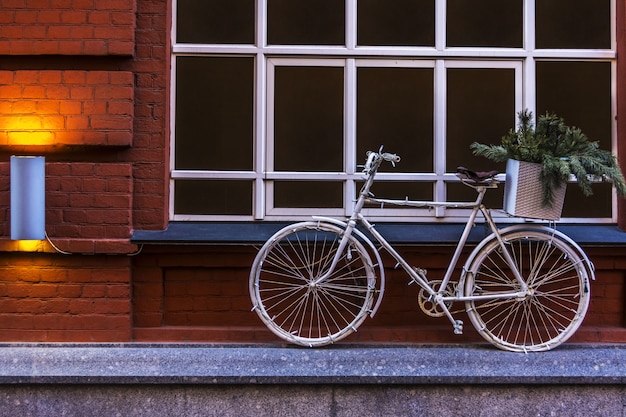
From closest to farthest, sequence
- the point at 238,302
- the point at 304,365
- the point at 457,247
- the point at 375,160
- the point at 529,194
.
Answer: the point at 304,365
the point at 529,194
the point at 375,160
the point at 457,247
the point at 238,302

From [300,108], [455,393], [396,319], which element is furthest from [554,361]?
[300,108]

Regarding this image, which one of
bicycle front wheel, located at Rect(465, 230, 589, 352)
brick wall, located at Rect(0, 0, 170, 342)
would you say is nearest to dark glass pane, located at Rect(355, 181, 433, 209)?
bicycle front wheel, located at Rect(465, 230, 589, 352)

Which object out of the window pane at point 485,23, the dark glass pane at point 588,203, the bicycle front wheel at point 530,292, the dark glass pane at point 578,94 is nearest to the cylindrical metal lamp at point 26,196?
the bicycle front wheel at point 530,292

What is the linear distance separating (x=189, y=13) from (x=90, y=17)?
67 centimetres

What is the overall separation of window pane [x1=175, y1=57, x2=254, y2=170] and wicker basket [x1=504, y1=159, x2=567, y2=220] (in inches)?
70.4

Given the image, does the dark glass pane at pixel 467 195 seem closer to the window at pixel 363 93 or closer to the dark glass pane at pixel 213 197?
the window at pixel 363 93

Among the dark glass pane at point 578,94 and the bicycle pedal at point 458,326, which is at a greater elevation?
the dark glass pane at point 578,94

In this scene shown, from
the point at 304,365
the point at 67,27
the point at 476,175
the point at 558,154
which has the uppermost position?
the point at 67,27

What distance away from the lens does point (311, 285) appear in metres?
5.04

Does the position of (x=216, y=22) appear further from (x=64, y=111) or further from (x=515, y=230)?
(x=515, y=230)

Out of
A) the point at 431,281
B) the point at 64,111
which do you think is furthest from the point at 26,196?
the point at 431,281

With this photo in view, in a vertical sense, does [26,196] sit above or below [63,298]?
above

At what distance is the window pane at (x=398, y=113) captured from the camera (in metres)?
5.51

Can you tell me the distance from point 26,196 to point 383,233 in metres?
2.31
